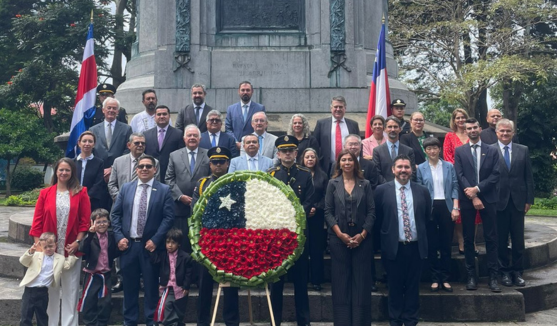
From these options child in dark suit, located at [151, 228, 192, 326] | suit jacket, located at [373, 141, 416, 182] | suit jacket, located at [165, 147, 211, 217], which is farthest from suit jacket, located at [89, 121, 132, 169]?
suit jacket, located at [373, 141, 416, 182]

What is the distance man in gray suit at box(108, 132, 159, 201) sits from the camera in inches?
317

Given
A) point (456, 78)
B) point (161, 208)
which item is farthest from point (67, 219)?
point (456, 78)

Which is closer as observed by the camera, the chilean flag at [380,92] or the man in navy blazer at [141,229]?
the man in navy blazer at [141,229]

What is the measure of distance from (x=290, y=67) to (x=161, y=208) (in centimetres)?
594

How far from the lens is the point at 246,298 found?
7.84 metres

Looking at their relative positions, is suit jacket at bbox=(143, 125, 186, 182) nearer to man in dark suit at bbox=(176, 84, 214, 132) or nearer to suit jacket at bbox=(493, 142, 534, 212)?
man in dark suit at bbox=(176, 84, 214, 132)

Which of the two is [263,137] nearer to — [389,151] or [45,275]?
[389,151]

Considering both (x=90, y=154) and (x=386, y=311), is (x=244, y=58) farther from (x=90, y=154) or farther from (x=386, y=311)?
(x=386, y=311)

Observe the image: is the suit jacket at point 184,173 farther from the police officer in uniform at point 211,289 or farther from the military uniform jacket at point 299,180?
the military uniform jacket at point 299,180

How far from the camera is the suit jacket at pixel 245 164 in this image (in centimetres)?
783

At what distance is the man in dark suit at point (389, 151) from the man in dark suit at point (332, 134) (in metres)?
0.86

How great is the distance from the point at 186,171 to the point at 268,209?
1895 millimetres

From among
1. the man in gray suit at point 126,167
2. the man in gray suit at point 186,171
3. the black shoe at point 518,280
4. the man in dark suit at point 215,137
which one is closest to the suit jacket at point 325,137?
the man in dark suit at point 215,137

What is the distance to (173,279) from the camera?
716 centimetres
